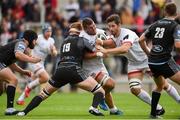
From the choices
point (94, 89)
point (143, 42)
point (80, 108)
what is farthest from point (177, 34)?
point (80, 108)

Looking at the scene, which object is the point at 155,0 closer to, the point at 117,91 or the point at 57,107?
the point at 117,91

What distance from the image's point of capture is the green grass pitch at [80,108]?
17.3m

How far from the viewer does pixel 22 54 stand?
57.7 feet

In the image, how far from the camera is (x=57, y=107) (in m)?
21.0

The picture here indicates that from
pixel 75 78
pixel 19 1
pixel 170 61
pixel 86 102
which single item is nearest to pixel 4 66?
pixel 75 78

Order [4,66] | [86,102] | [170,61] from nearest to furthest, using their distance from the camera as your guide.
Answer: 1. [170,61]
2. [4,66]
3. [86,102]

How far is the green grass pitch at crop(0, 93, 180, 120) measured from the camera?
56.7 feet

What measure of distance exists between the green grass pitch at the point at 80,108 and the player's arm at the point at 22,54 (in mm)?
1262

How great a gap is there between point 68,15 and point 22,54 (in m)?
13.6

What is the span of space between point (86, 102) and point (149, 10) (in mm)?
8021

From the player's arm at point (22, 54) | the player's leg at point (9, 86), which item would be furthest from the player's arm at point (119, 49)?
the player's leg at point (9, 86)

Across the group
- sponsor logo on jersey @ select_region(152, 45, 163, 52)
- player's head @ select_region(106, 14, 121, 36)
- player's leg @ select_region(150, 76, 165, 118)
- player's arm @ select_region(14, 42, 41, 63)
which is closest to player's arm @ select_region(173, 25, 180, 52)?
sponsor logo on jersey @ select_region(152, 45, 163, 52)

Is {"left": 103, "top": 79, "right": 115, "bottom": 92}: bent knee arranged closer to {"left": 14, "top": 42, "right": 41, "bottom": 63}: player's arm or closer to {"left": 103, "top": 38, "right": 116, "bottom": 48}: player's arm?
{"left": 103, "top": 38, "right": 116, "bottom": 48}: player's arm

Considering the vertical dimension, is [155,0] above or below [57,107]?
above
